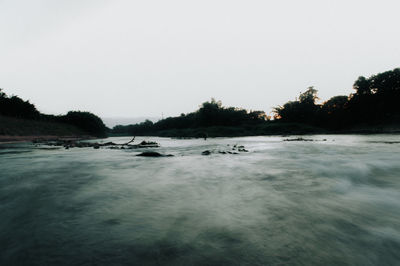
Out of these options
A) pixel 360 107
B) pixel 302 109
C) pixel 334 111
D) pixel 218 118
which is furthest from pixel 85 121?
pixel 360 107

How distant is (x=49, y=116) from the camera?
5650 cm

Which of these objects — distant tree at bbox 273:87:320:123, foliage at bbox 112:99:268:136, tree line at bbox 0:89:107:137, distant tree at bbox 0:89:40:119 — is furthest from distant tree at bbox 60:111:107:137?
distant tree at bbox 273:87:320:123

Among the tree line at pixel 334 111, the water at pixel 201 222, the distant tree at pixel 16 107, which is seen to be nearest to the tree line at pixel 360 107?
the tree line at pixel 334 111

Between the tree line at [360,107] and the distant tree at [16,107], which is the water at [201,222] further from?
the tree line at [360,107]

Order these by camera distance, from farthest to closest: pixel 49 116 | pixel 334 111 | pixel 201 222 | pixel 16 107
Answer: pixel 334 111 → pixel 49 116 → pixel 16 107 → pixel 201 222

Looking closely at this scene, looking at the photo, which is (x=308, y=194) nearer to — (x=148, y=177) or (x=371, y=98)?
(x=148, y=177)

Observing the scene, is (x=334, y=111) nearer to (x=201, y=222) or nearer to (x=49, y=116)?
(x=201, y=222)

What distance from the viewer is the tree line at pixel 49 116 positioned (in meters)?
45.6

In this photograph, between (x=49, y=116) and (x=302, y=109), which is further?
(x=302, y=109)

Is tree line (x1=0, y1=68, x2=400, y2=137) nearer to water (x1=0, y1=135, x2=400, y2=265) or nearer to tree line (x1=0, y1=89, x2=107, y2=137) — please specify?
tree line (x1=0, y1=89, x2=107, y2=137)

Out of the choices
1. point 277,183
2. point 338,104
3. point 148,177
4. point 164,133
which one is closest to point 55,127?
point 164,133

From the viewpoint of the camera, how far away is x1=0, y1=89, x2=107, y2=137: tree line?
45.6 meters

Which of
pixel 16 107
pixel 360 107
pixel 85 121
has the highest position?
pixel 16 107

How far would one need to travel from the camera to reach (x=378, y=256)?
2029mm
